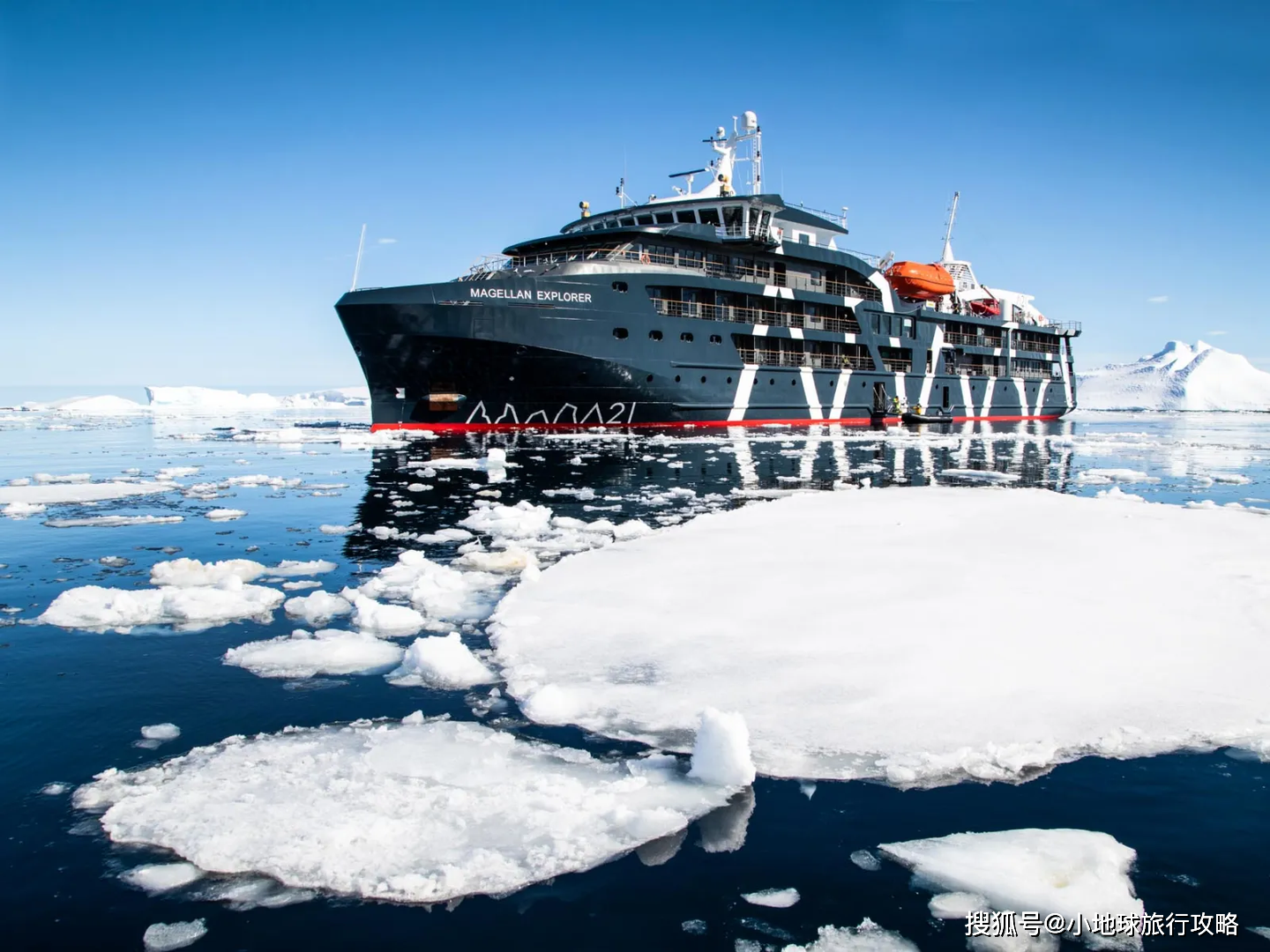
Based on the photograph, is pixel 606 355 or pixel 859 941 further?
pixel 606 355

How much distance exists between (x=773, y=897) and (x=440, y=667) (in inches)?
91.5

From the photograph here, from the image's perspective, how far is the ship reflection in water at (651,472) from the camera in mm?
10289

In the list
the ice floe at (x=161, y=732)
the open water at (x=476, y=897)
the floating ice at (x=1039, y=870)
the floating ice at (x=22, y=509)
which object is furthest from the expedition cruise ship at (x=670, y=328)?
the floating ice at (x=1039, y=870)

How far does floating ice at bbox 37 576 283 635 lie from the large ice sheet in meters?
1.93

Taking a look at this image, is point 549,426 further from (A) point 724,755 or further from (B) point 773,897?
(B) point 773,897

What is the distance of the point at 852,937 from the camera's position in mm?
2127

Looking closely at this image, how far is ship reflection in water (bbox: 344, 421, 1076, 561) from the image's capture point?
10289mm

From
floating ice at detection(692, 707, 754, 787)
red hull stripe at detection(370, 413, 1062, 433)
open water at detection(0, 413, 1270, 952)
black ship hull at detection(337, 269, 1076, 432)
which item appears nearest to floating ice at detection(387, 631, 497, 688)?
open water at detection(0, 413, 1270, 952)

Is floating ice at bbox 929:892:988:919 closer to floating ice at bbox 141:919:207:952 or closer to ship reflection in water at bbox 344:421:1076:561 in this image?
floating ice at bbox 141:919:207:952

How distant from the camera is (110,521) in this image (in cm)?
921

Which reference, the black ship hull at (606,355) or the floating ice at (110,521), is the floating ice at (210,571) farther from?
the black ship hull at (606,355)

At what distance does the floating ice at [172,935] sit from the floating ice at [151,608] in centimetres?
319

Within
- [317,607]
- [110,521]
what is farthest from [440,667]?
[110,521]

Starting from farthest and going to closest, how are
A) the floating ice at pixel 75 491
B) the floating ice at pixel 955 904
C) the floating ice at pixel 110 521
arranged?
the floating ice at pixel 75 491 → the floating ice at pixel 110 521 → the floating ice at pixel 955 904
